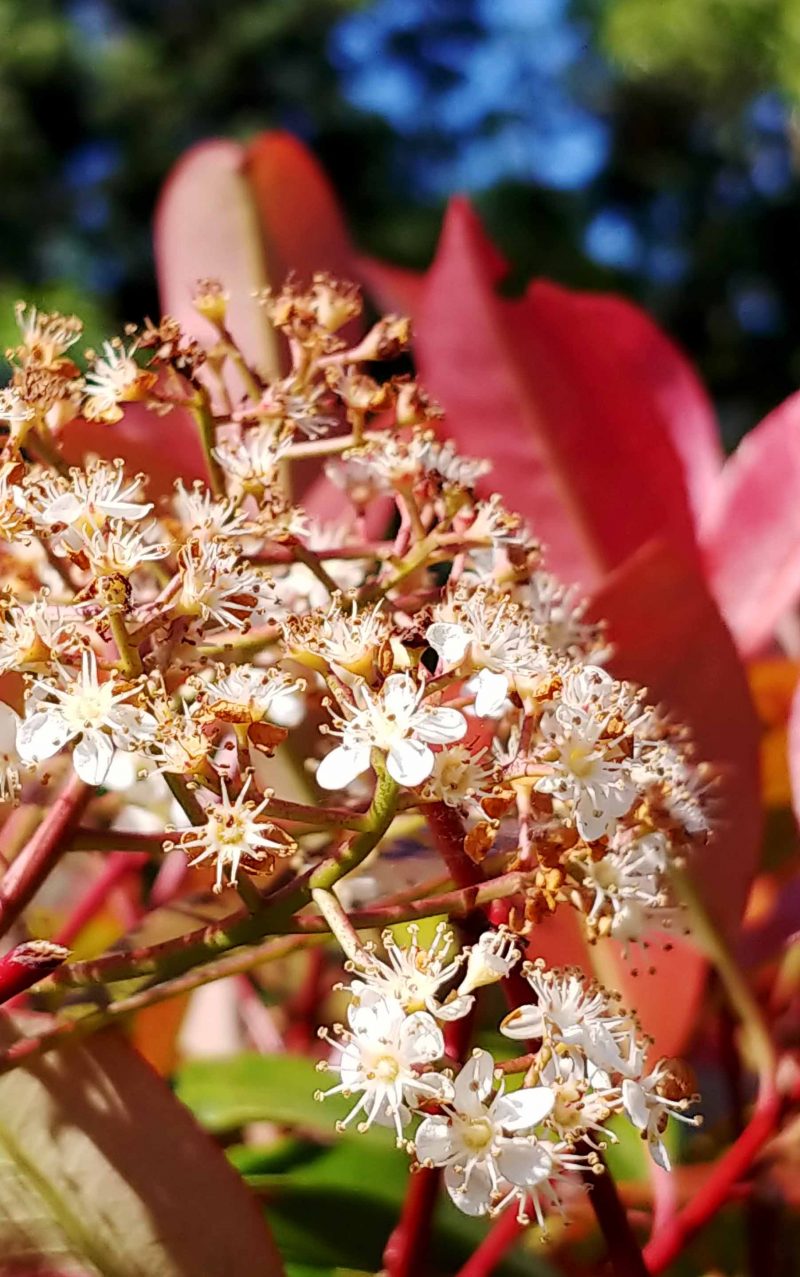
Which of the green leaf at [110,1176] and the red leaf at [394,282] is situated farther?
the red leaf at [394,282]

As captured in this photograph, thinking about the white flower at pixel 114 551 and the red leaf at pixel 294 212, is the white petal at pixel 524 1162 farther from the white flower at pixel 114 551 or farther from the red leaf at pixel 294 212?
the red leaf at pixel 294 212

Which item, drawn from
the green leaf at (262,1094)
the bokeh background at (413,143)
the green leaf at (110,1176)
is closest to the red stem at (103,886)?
the green leaf at (262,1094)

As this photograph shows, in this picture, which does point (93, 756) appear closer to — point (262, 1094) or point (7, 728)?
point (7, 728)

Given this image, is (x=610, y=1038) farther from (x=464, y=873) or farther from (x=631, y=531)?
(x=631, y=531)

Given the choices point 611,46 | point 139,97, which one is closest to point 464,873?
point 611,46

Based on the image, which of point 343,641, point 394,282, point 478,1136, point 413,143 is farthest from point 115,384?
point 413,143
